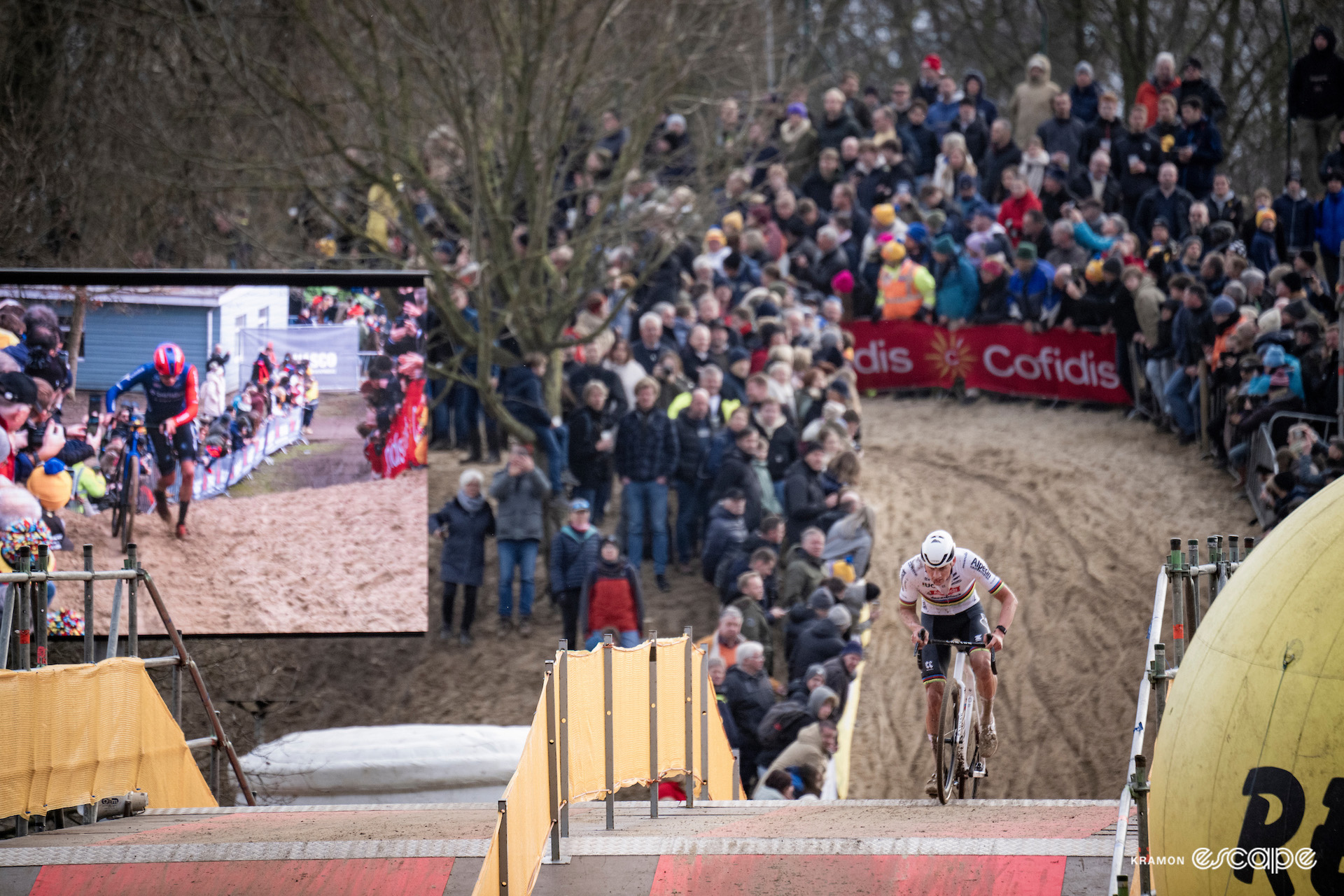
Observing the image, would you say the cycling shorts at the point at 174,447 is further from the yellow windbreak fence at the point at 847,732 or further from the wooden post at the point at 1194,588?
the wooden post at the point at 1194,588

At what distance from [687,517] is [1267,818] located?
38.3 feet

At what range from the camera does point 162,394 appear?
12664 millimetres

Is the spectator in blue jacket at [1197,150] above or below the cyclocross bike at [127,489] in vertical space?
above

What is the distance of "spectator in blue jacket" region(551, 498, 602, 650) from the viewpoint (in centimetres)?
1539

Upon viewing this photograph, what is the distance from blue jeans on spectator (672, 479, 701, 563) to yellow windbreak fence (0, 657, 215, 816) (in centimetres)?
740

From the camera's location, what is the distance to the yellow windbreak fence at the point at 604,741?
6719 mm

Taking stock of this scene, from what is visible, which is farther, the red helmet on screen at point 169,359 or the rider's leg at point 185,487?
the rider's leg at point 185,487

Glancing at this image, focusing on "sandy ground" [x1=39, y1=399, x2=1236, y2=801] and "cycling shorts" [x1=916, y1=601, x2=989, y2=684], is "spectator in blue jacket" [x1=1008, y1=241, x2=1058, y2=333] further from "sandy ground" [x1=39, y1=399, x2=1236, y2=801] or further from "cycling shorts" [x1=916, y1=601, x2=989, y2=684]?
"cycling shorts" [x1=916, y1=601, x2=989, y2=684]

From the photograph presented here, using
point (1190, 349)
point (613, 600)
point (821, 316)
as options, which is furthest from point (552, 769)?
point (821, 316)

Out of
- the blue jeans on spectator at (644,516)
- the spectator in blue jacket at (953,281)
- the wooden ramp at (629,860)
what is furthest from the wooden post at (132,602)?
the spectator in blue jacket at (953,281)

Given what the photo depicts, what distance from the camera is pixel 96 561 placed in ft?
41.5

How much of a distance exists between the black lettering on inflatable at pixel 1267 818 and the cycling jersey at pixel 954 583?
421 centimetres

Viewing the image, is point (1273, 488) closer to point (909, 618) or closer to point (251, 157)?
point (909, 618)

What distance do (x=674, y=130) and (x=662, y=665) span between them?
504 inches
